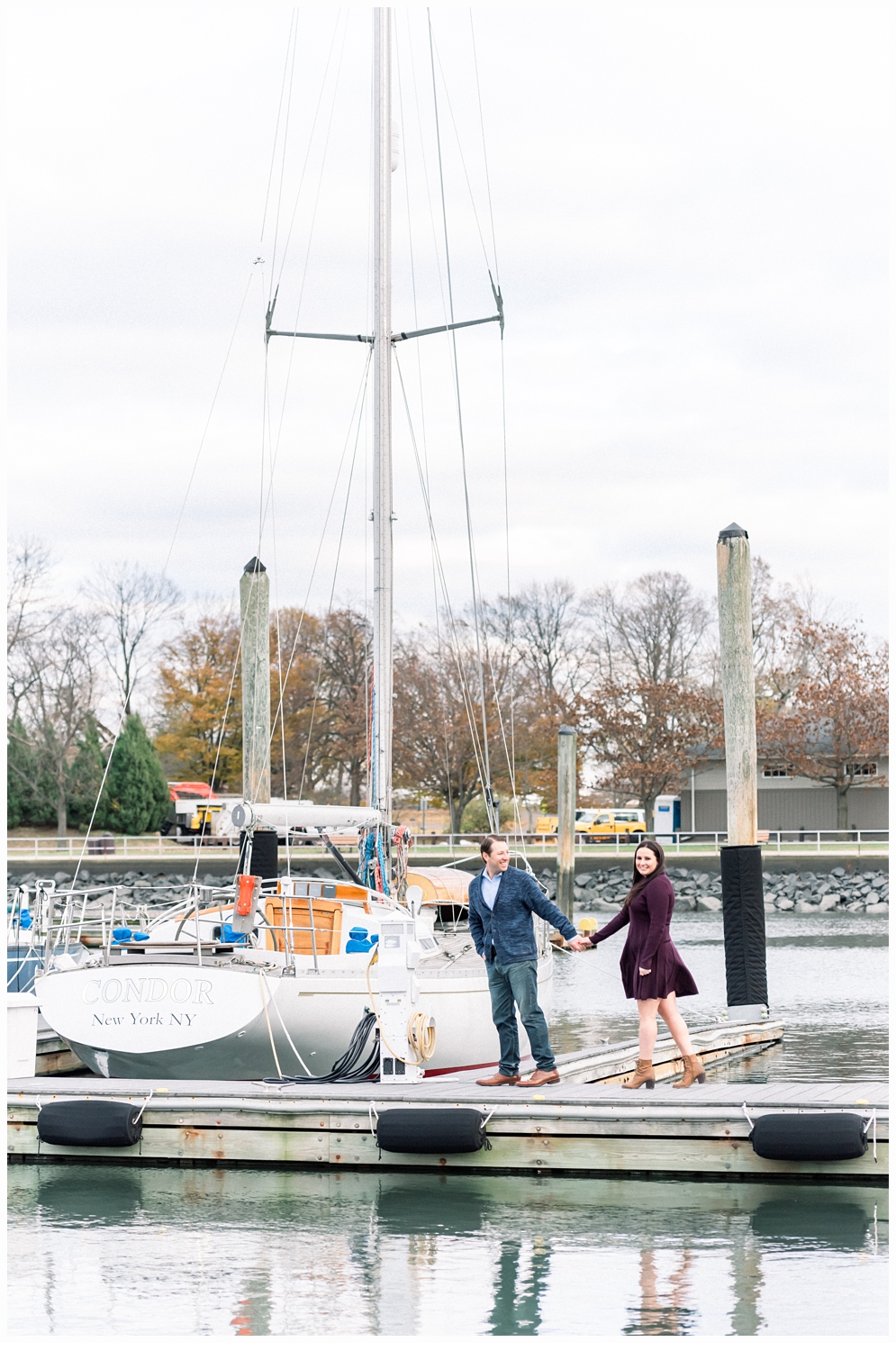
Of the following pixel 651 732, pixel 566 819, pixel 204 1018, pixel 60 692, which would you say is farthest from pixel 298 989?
pixel 60 692

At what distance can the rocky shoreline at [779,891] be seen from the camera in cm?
4303

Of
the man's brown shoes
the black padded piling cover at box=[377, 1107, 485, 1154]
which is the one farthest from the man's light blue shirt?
the black padded piling cover at box=[377, 1107, 485, 1154]

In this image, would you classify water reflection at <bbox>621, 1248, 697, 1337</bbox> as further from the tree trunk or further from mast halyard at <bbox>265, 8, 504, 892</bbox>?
the tree trunk

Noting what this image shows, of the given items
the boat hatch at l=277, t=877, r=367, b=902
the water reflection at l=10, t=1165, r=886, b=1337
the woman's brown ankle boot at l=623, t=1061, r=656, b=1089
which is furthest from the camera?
the boat hatch at l=277, t=877, r=367, b=902

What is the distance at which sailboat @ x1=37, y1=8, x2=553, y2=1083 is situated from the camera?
41.7ft

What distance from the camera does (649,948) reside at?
11.4m

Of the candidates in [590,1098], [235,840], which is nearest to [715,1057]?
[590,1098]

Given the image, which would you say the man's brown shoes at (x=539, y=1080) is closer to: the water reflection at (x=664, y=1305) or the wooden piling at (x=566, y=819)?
the water reflection at (x=664, y=1305)

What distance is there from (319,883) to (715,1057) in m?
4.83

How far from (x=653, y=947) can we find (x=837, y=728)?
52.9m

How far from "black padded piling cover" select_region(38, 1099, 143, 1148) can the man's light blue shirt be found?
3.13 m

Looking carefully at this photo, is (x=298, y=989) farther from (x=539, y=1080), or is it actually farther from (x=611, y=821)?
(x=611, y=821)

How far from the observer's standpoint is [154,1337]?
321 inches

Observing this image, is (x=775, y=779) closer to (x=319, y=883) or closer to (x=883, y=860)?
(x=883, y=860)
